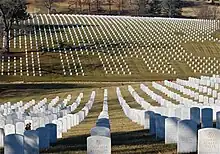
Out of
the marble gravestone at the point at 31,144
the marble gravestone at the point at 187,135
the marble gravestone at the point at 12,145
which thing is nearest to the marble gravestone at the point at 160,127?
the marble gravestone at the point at 187,135

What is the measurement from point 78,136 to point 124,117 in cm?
788

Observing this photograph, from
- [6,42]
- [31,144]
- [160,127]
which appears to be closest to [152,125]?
[160,127]

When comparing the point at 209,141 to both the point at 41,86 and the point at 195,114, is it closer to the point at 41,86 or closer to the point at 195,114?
the point at 195,114

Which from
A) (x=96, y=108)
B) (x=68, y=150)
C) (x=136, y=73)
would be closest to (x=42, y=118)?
(x=68, y=150)

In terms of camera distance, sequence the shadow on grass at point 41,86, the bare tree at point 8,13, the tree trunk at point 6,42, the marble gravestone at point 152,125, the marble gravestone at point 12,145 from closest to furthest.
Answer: the marble gravestone at point 12,145
the marble gravestone at point 152,125
the shadow on grass at point 41,86
the bare tree at point 8,13
the tree trunk at point 6,42

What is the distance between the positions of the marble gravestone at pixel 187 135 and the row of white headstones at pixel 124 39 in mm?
55636

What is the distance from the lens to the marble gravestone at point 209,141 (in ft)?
37.7

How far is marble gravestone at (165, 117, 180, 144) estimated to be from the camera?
14383 mm

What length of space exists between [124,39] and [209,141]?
250 feet

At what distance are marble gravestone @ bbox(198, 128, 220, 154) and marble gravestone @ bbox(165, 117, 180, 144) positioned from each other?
100 inches

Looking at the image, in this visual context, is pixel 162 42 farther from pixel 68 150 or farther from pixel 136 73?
pixel 68 150

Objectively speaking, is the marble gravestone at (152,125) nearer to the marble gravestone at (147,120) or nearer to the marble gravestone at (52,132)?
the marble gravestone at (147,120)

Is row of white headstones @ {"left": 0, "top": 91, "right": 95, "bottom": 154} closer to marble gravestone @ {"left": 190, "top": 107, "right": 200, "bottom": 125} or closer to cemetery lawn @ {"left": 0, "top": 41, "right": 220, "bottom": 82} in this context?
marble gravestone @ {"left": 190, "top": 107, "right": 200, "bottom": 125}

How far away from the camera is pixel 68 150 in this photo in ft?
48.9
